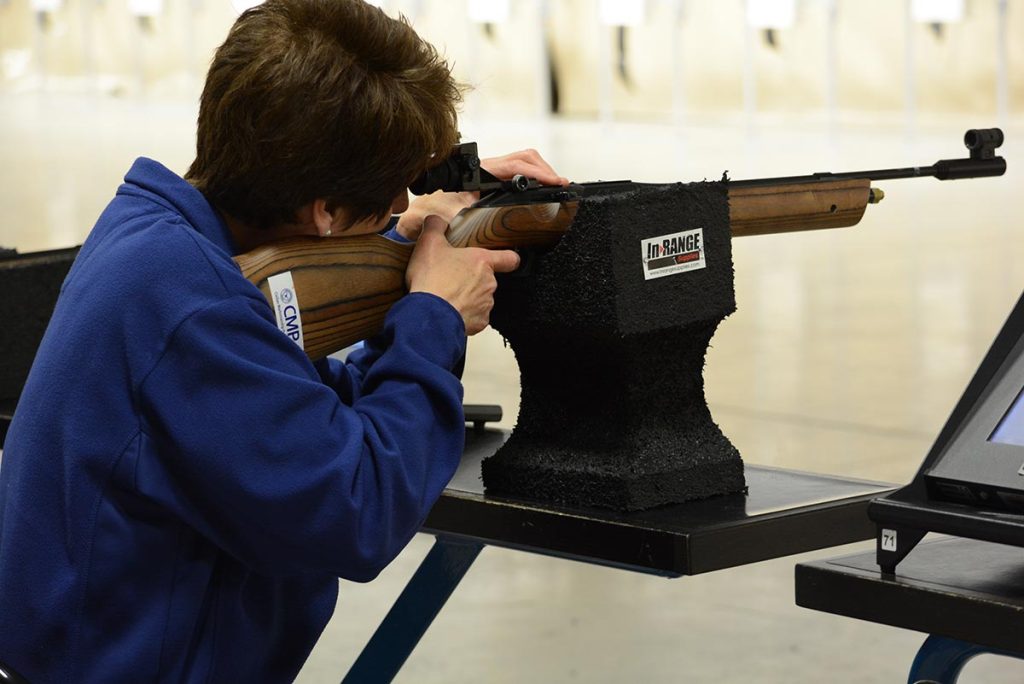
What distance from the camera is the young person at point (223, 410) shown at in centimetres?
124

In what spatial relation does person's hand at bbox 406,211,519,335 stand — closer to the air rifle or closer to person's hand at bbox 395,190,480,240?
the air rifle

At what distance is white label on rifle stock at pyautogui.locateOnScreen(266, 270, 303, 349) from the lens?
1.39 meters

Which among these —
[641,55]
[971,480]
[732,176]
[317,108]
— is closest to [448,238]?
[317,108]

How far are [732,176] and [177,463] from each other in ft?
26.3

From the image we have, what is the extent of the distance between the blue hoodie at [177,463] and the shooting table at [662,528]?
22 cm

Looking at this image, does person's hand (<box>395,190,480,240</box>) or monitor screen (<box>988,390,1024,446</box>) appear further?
person's hand (<box>395,190,480,240</box>)

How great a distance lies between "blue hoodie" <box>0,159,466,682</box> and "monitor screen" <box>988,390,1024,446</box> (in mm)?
443

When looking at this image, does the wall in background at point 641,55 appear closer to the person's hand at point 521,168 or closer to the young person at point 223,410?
the person's hand at point 521,168

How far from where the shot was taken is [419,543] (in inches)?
143

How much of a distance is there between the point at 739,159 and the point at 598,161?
88 centimetres

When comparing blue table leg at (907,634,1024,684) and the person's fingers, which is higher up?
the person's fingers

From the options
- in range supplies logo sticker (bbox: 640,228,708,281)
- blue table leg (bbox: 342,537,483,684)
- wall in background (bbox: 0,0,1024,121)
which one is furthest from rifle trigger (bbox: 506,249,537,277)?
wall in background (bbox: 0,0,1024,121)

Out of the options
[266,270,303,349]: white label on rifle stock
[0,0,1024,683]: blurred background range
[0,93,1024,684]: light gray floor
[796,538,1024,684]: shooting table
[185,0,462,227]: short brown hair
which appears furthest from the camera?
[0,0,1024,683]: blurred background range

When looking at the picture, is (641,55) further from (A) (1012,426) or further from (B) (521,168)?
(A) (1012,426)
